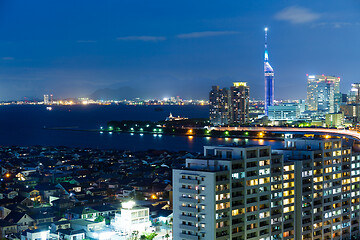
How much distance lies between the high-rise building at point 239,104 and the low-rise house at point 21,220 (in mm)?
38104

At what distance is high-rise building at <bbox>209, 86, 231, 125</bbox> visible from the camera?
45.7m

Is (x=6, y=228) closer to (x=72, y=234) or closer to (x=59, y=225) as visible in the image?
(x=59, y=225)

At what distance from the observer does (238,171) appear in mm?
6852

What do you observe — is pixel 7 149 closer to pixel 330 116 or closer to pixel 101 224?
pixel 101 224

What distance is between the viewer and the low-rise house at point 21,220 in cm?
868

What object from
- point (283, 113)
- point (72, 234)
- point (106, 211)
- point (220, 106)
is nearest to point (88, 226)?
point (72, 234)

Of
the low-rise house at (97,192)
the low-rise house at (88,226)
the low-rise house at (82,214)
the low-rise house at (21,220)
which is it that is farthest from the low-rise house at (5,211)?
the low-rise house at (97,192)

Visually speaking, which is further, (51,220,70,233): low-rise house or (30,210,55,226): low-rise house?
(30,210,55,226): low-rise house

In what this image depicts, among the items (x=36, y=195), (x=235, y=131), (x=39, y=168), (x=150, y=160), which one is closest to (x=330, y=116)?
(x=235, y=131)

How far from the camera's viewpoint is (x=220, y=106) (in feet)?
153

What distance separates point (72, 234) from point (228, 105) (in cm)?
3964

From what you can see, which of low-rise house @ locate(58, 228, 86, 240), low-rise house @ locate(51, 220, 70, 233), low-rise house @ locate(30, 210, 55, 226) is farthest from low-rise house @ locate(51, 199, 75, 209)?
low-rise house @ locate(58, 228, 86, 240)

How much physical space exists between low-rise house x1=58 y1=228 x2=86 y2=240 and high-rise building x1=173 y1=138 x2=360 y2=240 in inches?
66.9

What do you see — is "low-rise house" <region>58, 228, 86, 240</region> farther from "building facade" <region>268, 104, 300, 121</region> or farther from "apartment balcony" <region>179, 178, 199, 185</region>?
"building facade" <region>268, 104, 300, 121</region>
